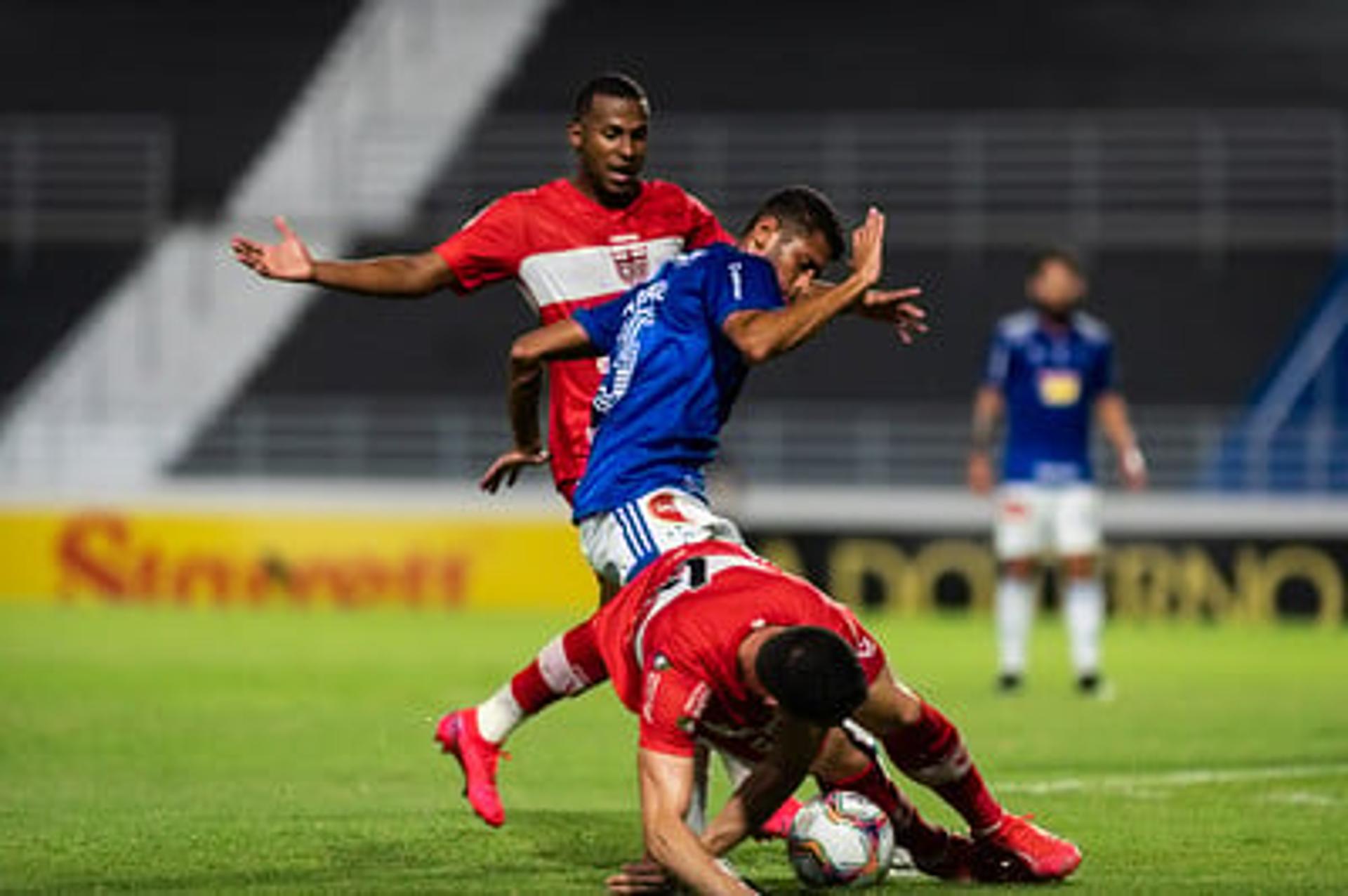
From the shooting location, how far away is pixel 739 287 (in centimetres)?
725

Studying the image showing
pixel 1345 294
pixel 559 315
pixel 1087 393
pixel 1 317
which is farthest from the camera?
pixel 1 317

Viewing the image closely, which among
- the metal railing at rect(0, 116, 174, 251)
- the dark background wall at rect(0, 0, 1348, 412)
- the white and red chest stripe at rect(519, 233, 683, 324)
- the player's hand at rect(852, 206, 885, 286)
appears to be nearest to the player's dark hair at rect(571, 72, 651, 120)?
the white and red chest stripe at rect(519, 233, 683, 324)

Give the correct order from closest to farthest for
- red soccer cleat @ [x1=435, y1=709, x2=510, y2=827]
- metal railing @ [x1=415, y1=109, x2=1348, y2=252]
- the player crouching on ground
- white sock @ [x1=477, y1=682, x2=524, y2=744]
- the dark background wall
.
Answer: the player crouching on ground
red soccer cleat @ [x1=435, y1=709, x2=510, y2=827]
white sock @ [x1=477, y1=682, x2=524, y2=744]
the dark background wall
metal railing @ [x1=415, y1=109, x2=1348, y2=252]

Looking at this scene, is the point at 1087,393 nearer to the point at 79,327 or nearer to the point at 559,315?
the point at 559,315

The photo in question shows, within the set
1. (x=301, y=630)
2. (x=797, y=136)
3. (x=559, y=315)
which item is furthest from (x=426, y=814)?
(x=797, y=136)

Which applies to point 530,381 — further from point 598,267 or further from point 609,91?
point 609,91

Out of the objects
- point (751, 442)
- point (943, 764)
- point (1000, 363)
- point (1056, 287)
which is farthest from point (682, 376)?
point (751, 442)

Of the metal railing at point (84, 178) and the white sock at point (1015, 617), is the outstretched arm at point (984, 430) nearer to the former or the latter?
the white sock at point (1015, 617)

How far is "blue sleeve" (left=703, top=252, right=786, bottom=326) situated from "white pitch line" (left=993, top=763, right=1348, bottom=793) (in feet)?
11.1

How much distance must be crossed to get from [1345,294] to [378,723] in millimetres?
14625

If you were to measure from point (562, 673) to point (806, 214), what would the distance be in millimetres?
1942

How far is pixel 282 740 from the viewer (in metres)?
12.2

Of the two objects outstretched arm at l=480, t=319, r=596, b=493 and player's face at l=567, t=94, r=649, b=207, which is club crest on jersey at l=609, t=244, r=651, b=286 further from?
outstretched arm at l=480, t=319, r=596, b=493

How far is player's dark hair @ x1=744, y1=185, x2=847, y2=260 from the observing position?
746 centimetres
